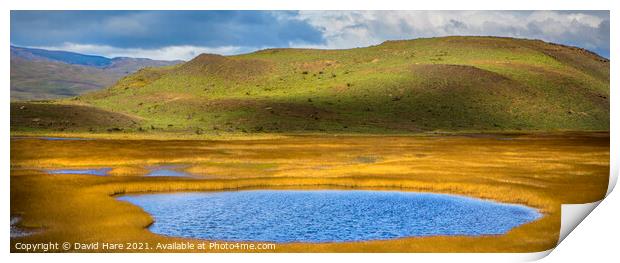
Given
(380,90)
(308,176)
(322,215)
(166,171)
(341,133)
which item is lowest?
(322,215)

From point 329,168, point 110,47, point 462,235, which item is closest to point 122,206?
point 462,235

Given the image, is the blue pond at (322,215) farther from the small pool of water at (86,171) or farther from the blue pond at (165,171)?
the small pool of water at (86,171)

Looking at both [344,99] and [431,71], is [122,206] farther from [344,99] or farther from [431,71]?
[431,71]

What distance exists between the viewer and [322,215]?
101 ft

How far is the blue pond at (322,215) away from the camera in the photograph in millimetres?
27797

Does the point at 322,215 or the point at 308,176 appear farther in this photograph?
the point at 308,176

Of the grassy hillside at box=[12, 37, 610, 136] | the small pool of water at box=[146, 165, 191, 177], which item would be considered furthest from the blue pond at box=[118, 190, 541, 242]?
the grassy hillside at box=[12, 37, 610, 136]

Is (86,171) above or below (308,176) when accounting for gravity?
above

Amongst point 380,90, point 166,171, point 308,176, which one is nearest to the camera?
point 308,176

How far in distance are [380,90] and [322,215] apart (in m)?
78.5
